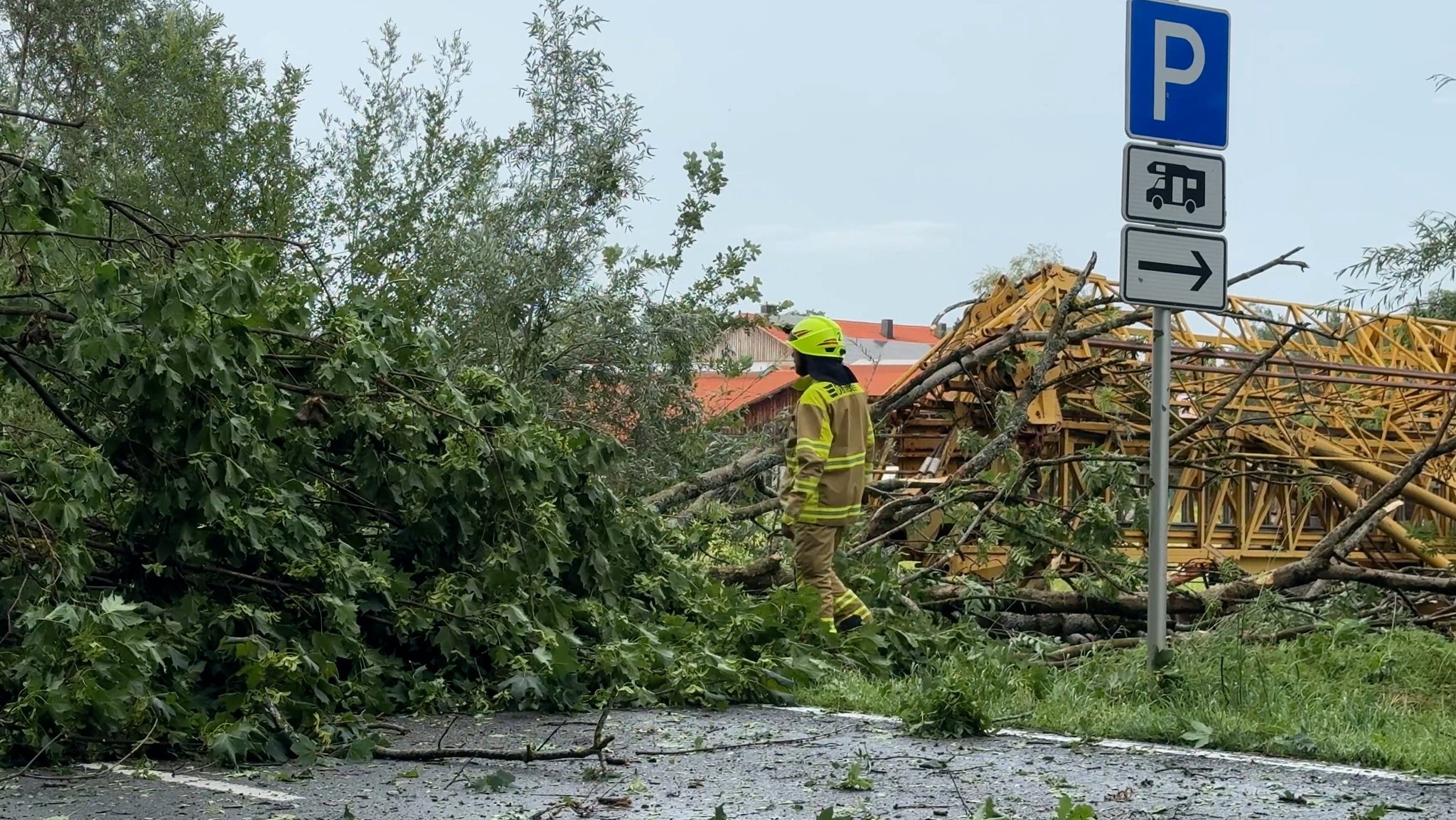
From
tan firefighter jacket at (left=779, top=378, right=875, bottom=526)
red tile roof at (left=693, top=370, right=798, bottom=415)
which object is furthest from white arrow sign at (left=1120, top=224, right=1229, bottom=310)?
red tile roof at (left=693, top=370, right=798, bottom=415)

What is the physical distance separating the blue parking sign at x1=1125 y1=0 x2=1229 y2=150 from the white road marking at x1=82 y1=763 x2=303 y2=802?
4.76 metres

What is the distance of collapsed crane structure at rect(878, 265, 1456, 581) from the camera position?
11.9m

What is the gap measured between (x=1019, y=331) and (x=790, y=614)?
5091 millimetres

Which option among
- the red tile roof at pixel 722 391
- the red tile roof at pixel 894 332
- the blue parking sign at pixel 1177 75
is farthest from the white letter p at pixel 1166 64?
the red tile roof at pixel 894 332

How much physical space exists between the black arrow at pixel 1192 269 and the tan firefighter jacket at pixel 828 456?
2.60 metres

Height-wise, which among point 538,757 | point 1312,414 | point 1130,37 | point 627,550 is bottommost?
point 538,757

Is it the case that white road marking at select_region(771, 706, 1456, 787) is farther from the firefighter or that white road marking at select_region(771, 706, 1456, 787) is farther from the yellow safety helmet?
the yellow safety helmet

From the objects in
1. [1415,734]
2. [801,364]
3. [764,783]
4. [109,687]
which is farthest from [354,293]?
[1415,734]

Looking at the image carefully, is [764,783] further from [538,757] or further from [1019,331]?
[1019,331]

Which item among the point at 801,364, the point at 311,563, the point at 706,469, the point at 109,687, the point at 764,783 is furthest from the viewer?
the point at 706,469

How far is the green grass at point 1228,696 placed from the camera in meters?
5.99

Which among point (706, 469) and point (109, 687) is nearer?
point (109, 687)

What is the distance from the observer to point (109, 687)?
5.71 meters

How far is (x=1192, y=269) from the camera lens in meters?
7.10
